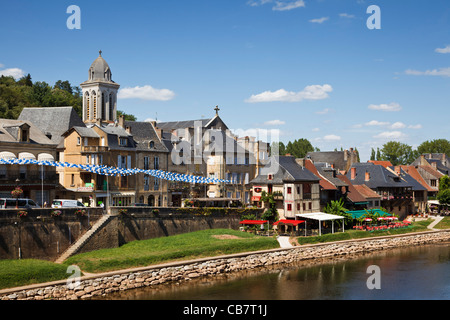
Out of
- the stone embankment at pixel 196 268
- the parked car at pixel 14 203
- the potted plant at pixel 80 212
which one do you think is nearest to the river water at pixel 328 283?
the stone embankment at pixel 196 268

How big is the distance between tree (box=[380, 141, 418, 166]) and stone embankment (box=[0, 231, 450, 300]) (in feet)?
241

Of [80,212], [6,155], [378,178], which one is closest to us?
[80,212]

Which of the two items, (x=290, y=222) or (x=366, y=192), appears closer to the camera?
(x=290, y=222)

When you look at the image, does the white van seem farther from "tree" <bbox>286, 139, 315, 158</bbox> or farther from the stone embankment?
"tree" <bbox>286, 139, 315, 158</bbox>

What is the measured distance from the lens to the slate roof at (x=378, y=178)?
7244 centimetres

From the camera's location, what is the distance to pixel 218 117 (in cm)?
7525

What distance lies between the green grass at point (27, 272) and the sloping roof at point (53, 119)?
80.7ft

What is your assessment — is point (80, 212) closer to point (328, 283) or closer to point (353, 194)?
point (328, 283)

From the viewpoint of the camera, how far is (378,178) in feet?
241

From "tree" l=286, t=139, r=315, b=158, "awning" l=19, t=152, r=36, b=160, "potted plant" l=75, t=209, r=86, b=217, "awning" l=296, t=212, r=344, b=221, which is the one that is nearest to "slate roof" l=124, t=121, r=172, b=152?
"awning" l=19, t=152, r=36, b=160

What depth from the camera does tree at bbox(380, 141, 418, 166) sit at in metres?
131

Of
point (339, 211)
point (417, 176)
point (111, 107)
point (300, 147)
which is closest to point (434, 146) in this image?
point (300, 147)

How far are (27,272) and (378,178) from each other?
53106mm
